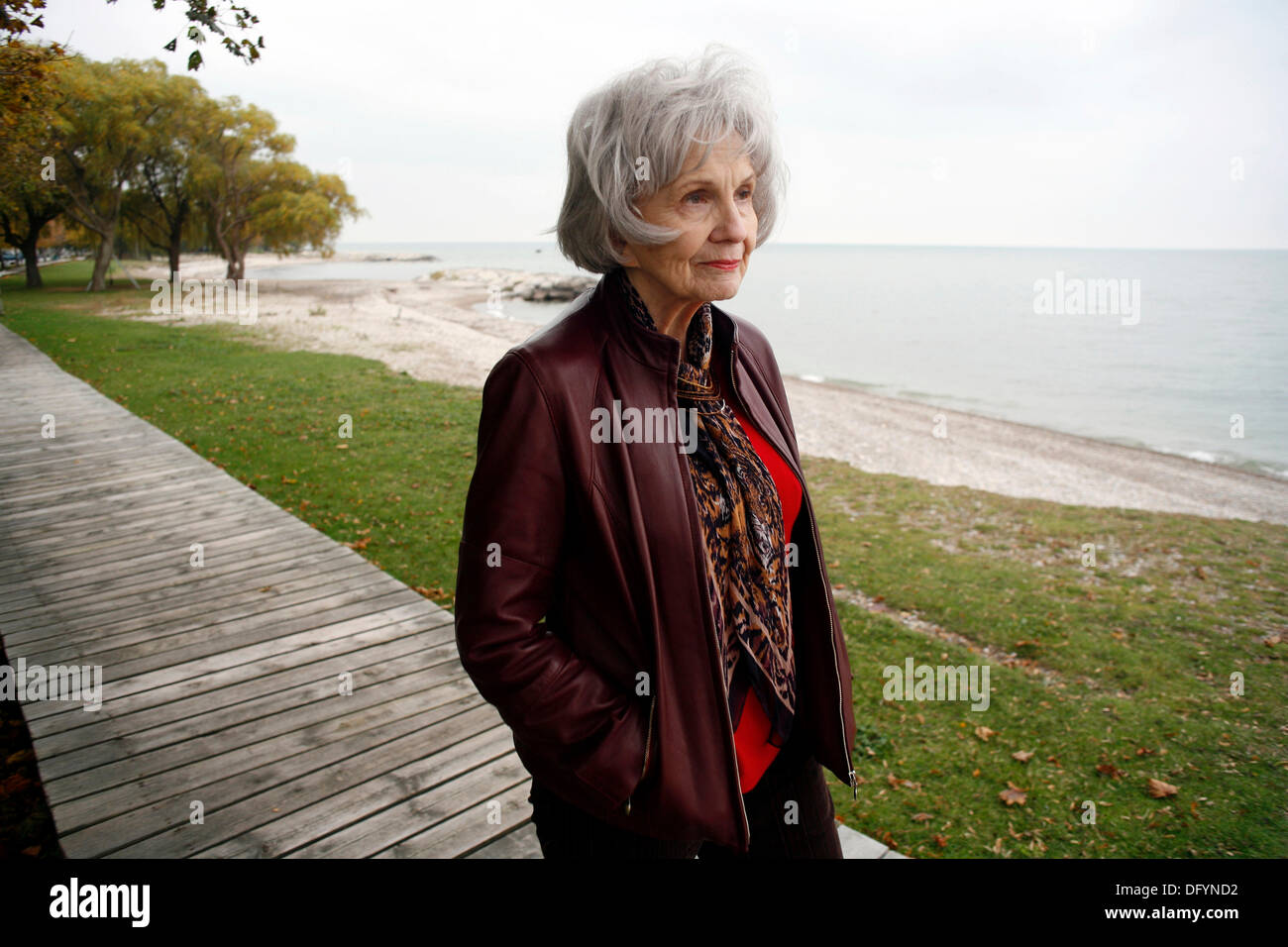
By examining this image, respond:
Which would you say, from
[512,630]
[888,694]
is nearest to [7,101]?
[512,630]

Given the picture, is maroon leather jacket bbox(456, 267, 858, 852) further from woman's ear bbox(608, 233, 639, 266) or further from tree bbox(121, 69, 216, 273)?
tree bbox(121, 69, 216, 273)

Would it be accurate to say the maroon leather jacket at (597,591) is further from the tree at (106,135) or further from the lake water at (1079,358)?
the tree at (106,135)

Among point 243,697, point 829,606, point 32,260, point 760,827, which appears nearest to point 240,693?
point 243,697

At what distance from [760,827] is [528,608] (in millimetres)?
894

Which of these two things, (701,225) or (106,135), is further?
(106,135)

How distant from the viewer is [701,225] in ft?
5.54

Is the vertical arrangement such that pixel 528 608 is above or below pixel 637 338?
below

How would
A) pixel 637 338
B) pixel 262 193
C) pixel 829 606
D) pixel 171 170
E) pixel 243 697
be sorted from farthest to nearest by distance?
1. pixel 262 193
2. pixel 171 170
3. pixel 243 697
4. pixel 829 606
5. pixel 637 338

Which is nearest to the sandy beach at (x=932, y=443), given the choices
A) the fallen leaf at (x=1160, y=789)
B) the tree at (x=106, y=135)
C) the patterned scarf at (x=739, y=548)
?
the fallen leaf at (x=1160, y=789)

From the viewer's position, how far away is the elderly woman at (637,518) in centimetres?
159

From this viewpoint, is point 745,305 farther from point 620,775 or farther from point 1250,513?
point 620,775

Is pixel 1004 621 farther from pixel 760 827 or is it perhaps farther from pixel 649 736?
pixel 649 736

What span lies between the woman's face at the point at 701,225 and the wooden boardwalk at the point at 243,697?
93.6 inches
